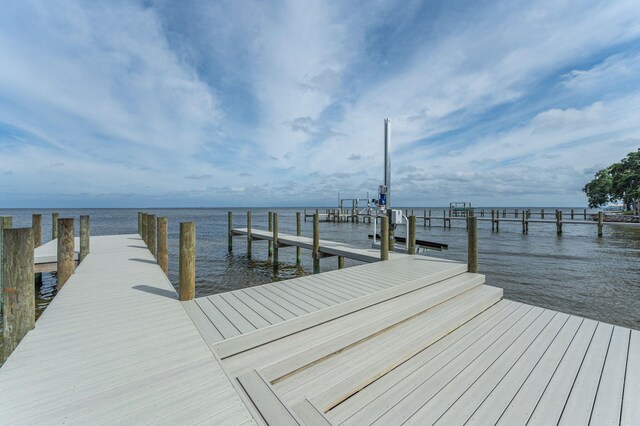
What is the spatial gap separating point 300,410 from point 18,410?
205cm

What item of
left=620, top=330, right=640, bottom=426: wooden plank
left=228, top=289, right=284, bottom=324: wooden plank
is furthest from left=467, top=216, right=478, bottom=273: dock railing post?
left=228, top=289, right=284, bottom=324: wooden plank

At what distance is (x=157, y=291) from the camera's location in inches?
187

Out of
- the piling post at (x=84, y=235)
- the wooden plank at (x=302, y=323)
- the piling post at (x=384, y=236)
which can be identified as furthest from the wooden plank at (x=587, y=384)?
the piling post at (x=84, y=235)

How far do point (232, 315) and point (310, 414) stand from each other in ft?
5.48

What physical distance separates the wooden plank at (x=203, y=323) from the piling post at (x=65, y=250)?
10.8 feet

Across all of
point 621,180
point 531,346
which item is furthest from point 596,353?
point 621,180

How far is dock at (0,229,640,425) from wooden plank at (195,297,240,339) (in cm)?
3

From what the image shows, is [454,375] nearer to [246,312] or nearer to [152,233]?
[246,312]

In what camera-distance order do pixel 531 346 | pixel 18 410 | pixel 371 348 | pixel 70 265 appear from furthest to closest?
pixel 70 265
pixel 531 346
pixel 371 348
pixel 18 410

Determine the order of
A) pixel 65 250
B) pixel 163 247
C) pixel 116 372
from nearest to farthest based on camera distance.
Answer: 1. pixel 116 372
2. pixel 65 250
3. pixel 163 247

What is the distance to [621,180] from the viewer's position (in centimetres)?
3528

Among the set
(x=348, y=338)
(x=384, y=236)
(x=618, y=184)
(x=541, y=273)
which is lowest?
(x=541, y=273)

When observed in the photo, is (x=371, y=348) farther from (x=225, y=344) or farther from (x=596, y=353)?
(x=596, y=353)

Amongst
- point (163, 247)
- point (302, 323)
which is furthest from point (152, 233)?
point (302, 323)
